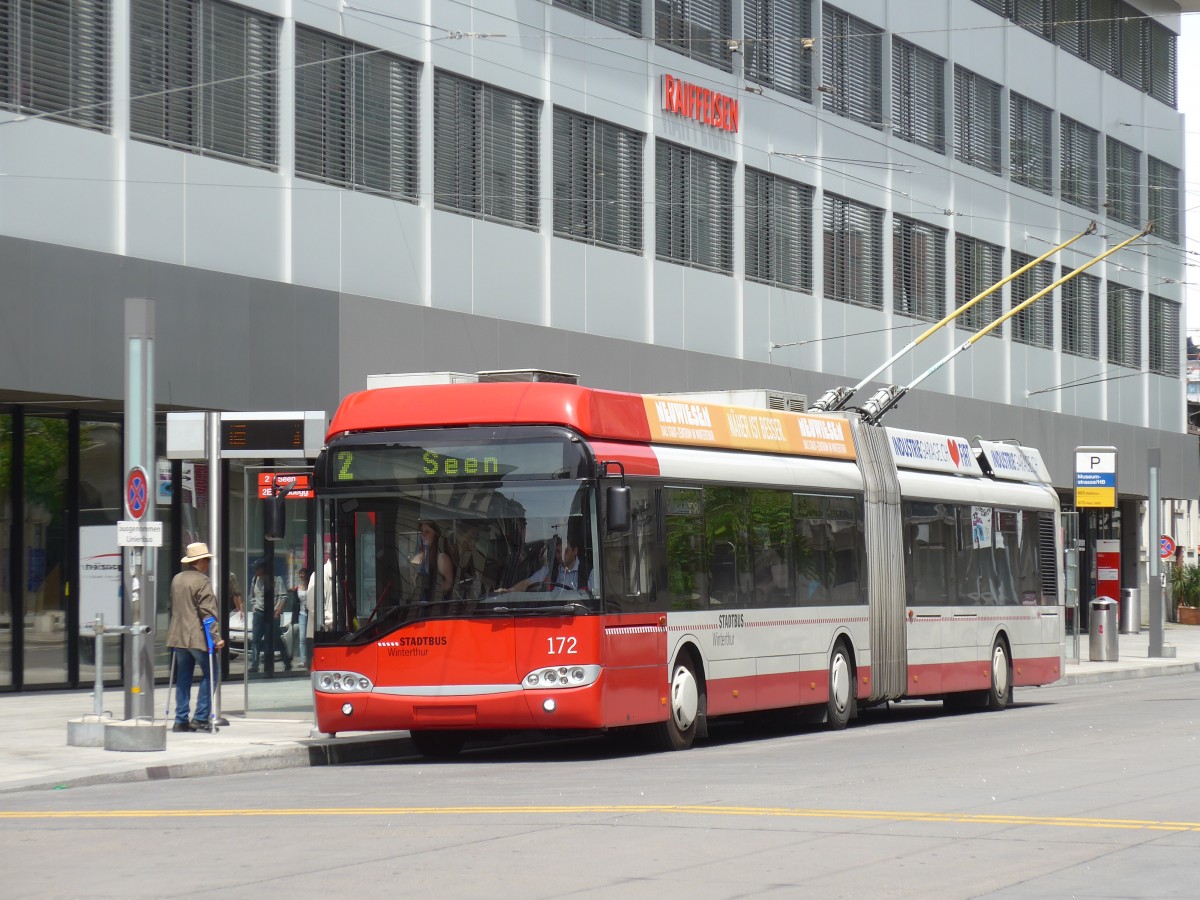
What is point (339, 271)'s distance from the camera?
25359 millimetres

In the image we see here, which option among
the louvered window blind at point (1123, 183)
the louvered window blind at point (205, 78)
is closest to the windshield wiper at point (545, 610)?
the louvered window blind at point (205, 78)

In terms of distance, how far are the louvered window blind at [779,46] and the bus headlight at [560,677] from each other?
20.8 m

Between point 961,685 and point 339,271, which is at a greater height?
point 339,271

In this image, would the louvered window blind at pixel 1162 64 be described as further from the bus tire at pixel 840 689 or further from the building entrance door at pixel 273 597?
the bus tire at pixel 840 689

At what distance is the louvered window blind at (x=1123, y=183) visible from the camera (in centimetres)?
4962

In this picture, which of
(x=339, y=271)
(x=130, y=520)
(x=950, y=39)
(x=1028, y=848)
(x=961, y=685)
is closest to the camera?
(x=1028, y=848)

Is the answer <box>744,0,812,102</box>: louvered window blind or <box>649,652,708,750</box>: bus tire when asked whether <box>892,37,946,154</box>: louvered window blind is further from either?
<box>649,652,708,750</box>: bus tire

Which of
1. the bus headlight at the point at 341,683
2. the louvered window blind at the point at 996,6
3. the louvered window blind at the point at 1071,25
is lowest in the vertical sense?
the bus headlight at the point at 341,683

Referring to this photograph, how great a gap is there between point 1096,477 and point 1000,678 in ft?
44.9

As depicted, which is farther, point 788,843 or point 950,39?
point 950,39

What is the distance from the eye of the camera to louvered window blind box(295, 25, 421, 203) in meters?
25.2

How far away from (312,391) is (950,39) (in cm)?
2256

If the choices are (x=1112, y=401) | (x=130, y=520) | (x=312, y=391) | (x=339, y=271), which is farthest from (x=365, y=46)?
(x=1112, y=401)

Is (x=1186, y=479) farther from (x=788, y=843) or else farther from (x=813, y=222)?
(x=788, y=843)
